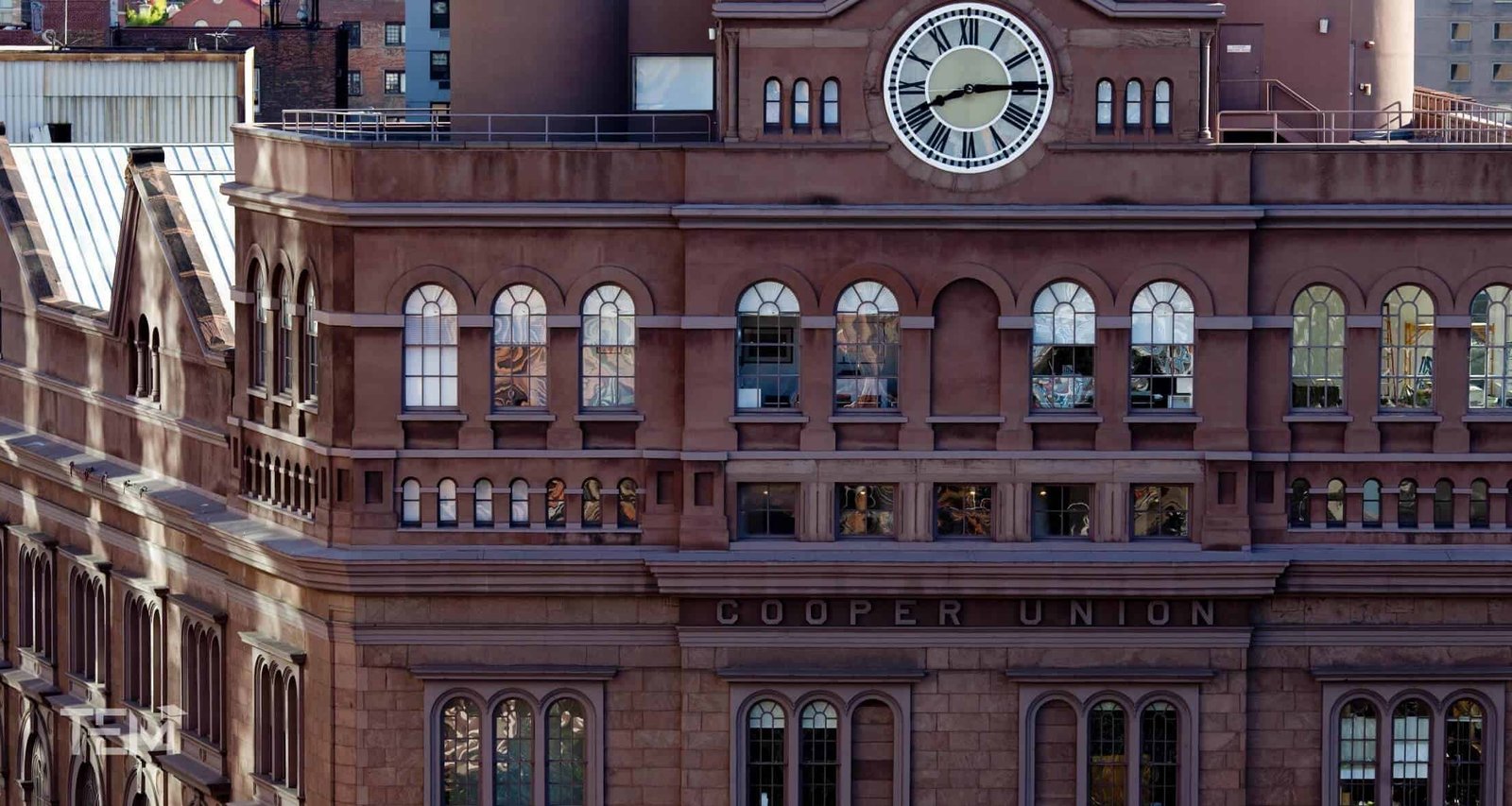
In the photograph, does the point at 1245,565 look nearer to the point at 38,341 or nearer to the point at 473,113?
the point at 473,113

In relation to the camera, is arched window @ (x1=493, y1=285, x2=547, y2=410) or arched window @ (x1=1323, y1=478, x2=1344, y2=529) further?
arched window @ (x1=1323, y1=478, x2=1344, y2=529)

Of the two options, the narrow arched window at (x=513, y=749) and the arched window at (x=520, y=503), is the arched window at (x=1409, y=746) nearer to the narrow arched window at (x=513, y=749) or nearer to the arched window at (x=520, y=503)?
the narrow arched window at (x=513, y=749)

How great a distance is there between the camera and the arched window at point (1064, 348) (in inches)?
2953

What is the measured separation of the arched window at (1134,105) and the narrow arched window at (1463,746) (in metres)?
12.9

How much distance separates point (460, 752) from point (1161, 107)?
1816cm

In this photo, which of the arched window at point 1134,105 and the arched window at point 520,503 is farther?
the arched window at point 520,503

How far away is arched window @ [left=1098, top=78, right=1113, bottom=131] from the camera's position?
244 ft

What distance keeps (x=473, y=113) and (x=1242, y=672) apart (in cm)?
1884

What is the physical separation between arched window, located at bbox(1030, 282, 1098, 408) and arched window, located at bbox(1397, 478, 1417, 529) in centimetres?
630

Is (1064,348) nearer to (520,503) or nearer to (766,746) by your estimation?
(766,746)

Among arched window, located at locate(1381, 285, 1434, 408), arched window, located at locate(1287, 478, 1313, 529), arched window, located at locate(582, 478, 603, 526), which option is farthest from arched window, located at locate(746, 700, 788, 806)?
arched window, located at locate(1381, 285, 1434, 408)

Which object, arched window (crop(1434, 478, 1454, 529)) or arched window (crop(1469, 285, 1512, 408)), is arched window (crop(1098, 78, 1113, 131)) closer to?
arched window (crop(1469, 285, 1512, 408))

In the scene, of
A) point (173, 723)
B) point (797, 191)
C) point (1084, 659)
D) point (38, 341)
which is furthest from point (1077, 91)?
point (38, 341)

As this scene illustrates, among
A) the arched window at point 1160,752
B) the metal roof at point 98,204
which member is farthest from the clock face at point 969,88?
the metal roof at point 98,204
